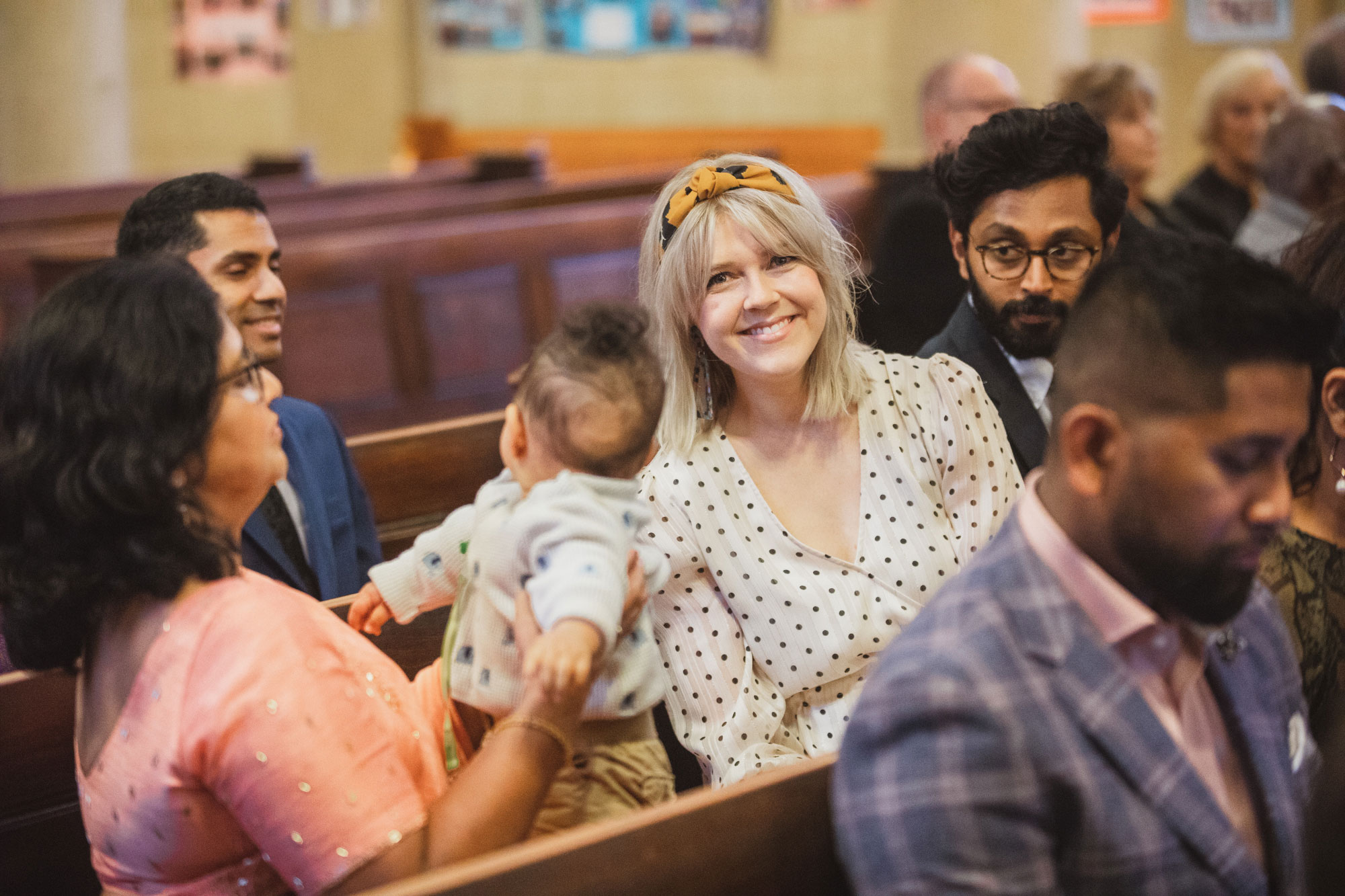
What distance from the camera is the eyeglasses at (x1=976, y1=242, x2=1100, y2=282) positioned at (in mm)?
2385

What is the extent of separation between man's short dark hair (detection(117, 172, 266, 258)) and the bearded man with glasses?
1398 mm

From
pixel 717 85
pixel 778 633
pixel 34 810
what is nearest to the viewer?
pixel 34 810

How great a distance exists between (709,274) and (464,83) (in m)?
A: 10.5

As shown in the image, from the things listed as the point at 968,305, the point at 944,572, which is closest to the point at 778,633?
the point at 944,572

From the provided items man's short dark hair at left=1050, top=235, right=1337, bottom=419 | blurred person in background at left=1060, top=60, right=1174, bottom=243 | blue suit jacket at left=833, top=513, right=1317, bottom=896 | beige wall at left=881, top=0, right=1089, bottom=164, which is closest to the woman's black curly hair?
man's short dark hair at left=1050, top=235, right=1337, bottom=419

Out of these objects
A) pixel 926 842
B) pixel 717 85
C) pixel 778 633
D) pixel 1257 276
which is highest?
pixel 717 85

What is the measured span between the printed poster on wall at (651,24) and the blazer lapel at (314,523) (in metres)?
9.11

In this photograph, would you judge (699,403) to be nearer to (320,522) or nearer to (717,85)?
(320,522)

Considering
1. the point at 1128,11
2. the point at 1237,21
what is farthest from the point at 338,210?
the point at 1237,21

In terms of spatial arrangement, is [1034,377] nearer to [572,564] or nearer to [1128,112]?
[572,564]

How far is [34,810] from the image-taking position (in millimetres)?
1863

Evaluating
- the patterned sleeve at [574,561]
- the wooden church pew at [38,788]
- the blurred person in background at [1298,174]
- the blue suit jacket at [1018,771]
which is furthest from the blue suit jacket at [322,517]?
the blurred person in background at [1298,174]

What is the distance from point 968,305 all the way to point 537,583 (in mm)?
1399

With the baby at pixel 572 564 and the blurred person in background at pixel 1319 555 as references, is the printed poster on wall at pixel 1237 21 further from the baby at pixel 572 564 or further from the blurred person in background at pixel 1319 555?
the baby at pixel 572 564
